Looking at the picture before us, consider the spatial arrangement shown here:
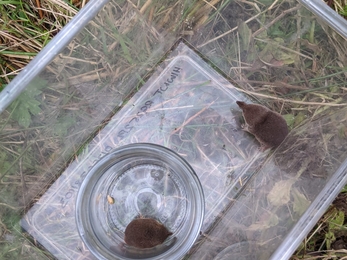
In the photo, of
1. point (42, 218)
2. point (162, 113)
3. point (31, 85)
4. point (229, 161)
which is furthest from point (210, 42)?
point (42, 218)

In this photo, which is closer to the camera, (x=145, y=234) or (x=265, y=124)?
(x=145, y=234)

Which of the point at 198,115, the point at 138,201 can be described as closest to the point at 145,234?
the point at 138,201

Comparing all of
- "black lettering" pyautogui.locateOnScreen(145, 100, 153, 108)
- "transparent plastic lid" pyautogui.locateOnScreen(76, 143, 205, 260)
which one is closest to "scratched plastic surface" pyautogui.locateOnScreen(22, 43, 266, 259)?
"black lettering" pyautogui.locateOnScreen(145, 100, 153, 108)

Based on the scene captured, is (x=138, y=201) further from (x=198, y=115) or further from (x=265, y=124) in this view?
(x=265, y=124)

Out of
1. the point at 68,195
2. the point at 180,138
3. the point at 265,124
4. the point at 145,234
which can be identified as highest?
the point at 265,124

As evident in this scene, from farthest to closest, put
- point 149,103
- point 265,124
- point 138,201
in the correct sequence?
1. point 149,103
2. point 138,201
3. point 265,124

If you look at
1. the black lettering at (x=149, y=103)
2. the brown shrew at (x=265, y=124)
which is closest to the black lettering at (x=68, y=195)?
the black lettering at (x=149, y=103)

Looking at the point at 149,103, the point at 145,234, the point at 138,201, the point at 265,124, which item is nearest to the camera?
the point at 145,234

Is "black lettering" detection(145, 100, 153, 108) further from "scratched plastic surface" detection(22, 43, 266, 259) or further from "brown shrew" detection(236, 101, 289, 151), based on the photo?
"brown shrew" detection(236, 101, 289, 151)
